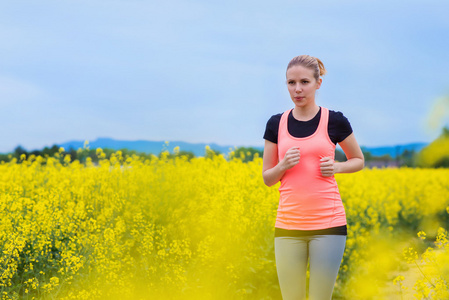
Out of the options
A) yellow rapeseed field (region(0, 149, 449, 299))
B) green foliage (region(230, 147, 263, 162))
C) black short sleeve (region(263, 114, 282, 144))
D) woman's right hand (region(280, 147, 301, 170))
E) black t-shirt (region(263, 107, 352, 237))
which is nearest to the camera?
woman's right hand (region(280, 147, 301, 170))

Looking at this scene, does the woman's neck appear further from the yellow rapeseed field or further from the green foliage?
the green foliage

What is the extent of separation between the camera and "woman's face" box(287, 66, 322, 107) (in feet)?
8.18

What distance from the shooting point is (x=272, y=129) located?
2.67 meters

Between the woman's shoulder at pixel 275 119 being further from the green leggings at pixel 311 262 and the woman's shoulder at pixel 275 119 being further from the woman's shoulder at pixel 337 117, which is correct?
the green leggings at pixel 311 262

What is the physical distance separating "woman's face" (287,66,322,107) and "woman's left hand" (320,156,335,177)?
0.33 m

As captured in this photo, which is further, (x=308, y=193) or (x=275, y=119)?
(x=275, y=119)

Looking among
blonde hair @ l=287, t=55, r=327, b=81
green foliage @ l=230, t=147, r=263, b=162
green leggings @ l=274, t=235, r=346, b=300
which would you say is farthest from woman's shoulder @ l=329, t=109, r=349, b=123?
green foliage @ l=230, t=147, r=263, b=162

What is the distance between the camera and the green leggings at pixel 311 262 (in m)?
2.46

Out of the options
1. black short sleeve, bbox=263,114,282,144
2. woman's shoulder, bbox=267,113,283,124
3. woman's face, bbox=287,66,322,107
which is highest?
woman's face, bbox=287,66,322,107

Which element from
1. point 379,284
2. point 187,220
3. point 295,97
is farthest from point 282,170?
point 379,284

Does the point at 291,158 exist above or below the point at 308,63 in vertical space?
below

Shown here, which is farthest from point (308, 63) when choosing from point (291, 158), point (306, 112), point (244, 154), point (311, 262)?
point (244, 154)

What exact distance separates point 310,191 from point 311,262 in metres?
0.38

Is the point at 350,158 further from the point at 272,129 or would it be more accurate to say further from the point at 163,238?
the point at 163,238
